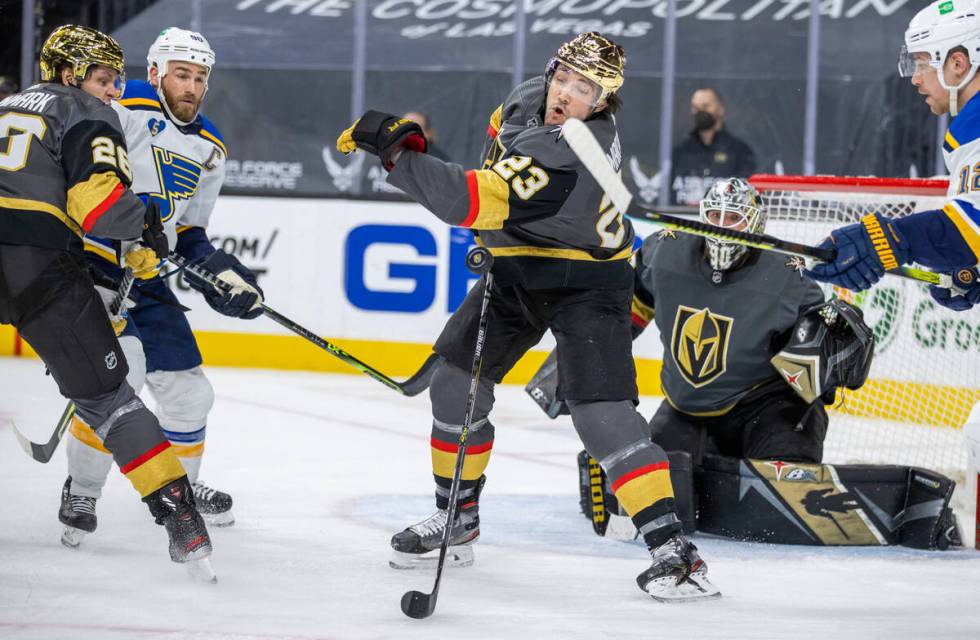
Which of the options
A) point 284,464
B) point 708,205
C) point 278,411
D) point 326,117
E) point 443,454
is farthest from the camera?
point 326,117

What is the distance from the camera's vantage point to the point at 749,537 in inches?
132

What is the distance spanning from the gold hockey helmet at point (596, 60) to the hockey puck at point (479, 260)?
0.37 meters

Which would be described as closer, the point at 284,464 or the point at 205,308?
the point at 284,464

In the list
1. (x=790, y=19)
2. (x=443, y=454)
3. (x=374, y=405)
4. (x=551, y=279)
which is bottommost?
(x=374, y=405)

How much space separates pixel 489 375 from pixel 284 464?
143cm

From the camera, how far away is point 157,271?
333 centimetres

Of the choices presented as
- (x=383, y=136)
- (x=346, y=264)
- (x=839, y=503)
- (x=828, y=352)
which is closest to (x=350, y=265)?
(x=346, y=264)

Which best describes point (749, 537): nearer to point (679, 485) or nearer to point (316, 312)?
point (679, 485)

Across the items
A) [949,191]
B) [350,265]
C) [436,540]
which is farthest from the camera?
[350,265]

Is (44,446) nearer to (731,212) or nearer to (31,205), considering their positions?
(31,205)

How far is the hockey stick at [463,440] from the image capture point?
2543 mm

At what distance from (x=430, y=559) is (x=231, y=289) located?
74 centimetres

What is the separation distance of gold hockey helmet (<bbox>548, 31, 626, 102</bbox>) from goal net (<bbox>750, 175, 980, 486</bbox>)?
1437 millimetres

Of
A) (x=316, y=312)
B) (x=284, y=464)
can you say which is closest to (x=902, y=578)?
(x=284, y=464)
